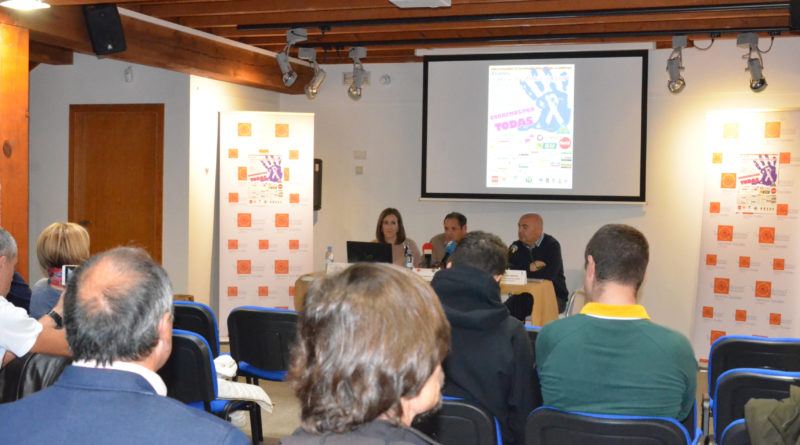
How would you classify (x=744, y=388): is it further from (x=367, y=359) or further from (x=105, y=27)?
(x=105, y=27)

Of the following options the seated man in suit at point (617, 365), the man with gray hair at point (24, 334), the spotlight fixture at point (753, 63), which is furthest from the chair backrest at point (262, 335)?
the spotlight fixture at point (753, 63)

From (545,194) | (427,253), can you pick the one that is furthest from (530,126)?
(427,253)

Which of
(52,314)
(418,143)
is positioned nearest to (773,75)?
(418,143)

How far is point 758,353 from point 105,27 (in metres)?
4.78

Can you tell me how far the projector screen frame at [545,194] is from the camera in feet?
24.5

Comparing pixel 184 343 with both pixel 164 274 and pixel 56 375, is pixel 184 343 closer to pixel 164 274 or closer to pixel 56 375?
pixel 56 375

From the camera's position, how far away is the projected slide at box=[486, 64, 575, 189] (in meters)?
7.70

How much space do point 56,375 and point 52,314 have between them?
0.70 metres

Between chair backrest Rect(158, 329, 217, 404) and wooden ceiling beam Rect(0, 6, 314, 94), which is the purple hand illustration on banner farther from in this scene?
chair backrest Rect(158, 329, 217, 404)

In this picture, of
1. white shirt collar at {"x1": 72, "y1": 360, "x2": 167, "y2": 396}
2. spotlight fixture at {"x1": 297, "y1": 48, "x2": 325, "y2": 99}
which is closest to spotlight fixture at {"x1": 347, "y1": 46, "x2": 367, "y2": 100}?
spotlight fixture at {"x1": 297, "y1": 48, "x2": 325, "y2": 99}

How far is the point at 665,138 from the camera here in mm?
7668

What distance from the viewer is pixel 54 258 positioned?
12.1 ft

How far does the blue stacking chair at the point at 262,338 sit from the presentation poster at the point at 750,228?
4.40 metres

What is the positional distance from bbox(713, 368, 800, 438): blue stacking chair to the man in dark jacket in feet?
2.29
